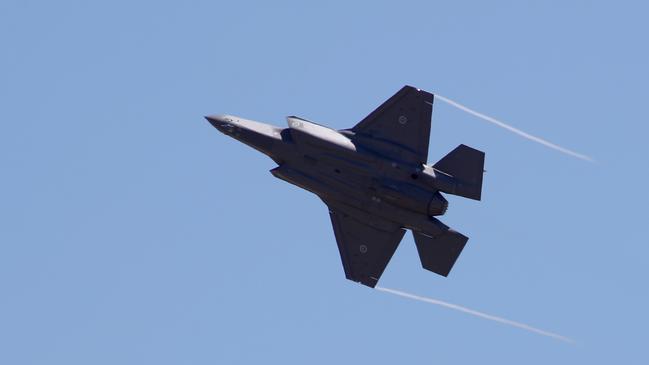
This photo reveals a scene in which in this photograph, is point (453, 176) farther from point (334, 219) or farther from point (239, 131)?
point (239, 131)

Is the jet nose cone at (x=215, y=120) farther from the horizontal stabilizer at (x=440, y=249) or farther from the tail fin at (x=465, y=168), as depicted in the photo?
the horizontal stabilizer at (x=440, y=249)

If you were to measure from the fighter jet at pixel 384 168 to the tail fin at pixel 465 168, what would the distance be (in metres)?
0.03

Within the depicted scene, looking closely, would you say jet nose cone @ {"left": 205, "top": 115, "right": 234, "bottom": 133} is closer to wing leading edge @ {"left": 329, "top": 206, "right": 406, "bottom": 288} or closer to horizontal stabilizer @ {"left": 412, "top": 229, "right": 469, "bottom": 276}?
wing leading edge @ {"left": 329, "top": 206, "right": 406, "bottom": 288}

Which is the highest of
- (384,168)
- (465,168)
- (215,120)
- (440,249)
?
(465,168)

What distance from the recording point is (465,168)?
25562mm

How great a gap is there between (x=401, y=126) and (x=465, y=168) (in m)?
2.40

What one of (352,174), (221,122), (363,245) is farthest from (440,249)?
(221,122)

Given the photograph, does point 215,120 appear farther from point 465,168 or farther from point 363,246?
point 465,168

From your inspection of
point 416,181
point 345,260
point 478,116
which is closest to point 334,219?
point 345,260

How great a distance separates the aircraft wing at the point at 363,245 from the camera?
26.8m

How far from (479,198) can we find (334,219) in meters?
4.72

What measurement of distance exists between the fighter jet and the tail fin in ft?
0.10

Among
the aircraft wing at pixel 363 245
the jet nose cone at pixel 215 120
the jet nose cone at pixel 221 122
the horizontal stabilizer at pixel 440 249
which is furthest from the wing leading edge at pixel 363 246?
the jet nose cone at pixel 215 120

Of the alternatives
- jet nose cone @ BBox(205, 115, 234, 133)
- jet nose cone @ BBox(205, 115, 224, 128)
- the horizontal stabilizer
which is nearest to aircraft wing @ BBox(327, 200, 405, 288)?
the horizontal stabilizer
